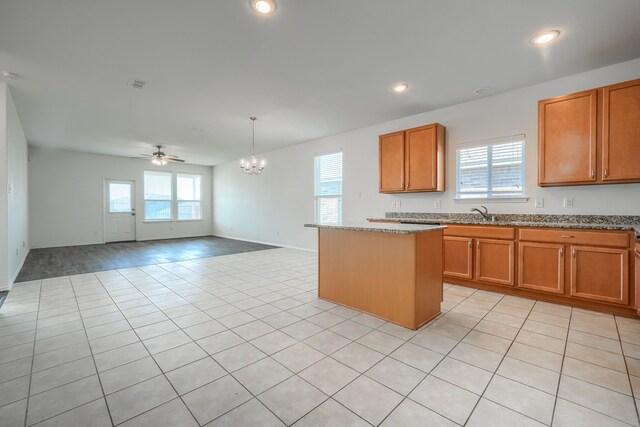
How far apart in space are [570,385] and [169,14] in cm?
409

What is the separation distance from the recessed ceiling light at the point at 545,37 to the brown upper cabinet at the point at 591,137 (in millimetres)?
934

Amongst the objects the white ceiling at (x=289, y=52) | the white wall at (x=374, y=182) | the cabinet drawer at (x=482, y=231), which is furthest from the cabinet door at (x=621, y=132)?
the cabinet drawer at (x=482, y=231)

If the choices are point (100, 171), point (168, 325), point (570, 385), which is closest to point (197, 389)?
point (168, 325)

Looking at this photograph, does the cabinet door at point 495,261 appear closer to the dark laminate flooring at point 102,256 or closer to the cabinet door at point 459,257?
the cabinet door at point 459,257

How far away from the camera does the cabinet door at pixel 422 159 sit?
4.50 meters

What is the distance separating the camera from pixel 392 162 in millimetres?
5016

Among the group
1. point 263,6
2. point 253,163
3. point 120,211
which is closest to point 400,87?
point 263,6

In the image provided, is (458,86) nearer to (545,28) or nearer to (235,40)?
(545,28)

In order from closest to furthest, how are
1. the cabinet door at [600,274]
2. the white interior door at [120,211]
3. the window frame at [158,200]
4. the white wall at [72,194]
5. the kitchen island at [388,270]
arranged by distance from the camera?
1. the kitchen island at [388,270]
2. the cabinet door at [600,274]
3. the white wall at [72,194]
4. the white interior door at [120,211]
5. the window frame at [158,200]

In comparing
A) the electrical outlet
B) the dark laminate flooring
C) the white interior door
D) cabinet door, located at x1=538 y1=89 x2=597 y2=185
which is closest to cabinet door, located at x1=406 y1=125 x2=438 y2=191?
cabinet door, located at x1=538 y1=89 x2=597 y2=185

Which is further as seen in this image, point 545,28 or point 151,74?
point 151,74

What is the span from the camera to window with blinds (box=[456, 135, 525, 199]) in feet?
13.3

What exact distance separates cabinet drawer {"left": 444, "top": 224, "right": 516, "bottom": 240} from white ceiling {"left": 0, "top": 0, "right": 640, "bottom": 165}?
193cm

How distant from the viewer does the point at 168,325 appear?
9.00 ft
